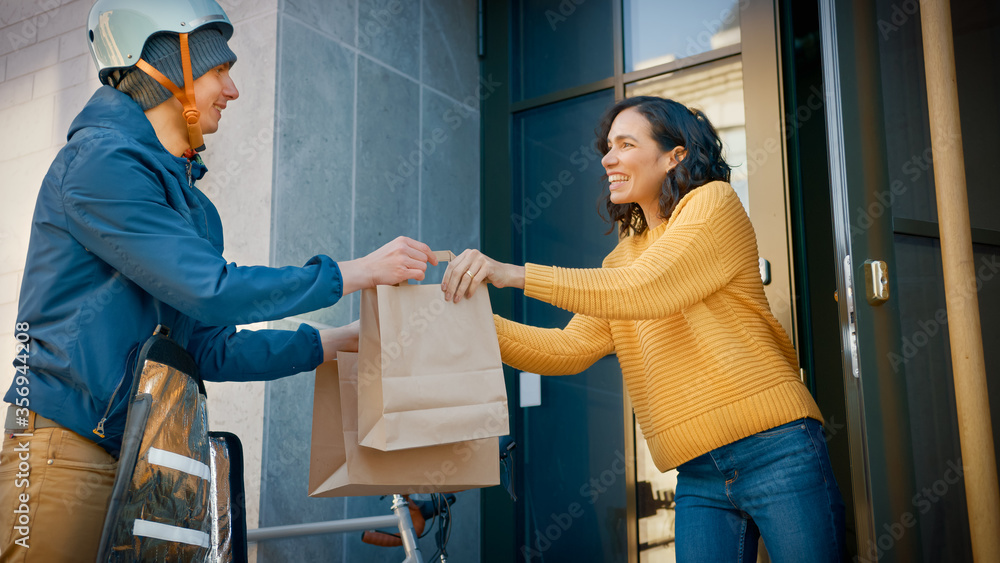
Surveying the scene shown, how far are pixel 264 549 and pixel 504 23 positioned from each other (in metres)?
2.26

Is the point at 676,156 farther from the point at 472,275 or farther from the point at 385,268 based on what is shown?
the point at 385,268

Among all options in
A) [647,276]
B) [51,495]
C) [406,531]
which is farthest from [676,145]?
[51,495]

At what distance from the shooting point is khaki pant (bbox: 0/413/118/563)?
4.73 feet

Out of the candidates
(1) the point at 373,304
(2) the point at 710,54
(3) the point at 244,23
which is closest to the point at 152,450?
(1) the point at 373,304

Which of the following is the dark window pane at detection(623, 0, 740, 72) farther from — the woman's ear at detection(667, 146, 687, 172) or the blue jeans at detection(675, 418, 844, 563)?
the blue jeans at detection(675, 418, 844, 563)

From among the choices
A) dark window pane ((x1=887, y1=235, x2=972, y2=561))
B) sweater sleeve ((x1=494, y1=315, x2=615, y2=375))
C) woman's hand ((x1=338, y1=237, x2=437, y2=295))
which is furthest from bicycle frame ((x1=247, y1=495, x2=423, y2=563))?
dark window pane ((x1=887, y1=235, x2=972, y2=561))

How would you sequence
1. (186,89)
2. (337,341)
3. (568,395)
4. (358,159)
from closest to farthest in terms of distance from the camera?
(186,89) < (337,341) < (358,159) < (568,395)

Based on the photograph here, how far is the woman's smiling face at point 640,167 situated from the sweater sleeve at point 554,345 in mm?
307

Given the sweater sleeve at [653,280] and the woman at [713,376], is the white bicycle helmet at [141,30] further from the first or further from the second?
the sweater sleeve at [653,280]

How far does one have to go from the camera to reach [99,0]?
6.13ft

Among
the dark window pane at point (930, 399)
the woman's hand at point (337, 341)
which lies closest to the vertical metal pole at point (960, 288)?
the dark window pane at point (930, 399)

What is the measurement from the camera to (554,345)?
2.23m

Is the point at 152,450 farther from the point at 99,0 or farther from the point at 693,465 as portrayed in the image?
the point at 693,465

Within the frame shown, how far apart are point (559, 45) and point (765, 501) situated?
224 centimetres
